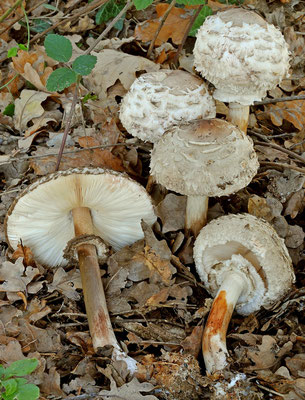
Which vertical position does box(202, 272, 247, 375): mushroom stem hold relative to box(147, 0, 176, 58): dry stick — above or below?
below

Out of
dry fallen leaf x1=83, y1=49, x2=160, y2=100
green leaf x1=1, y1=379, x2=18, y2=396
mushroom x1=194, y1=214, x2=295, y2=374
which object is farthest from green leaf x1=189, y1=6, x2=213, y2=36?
green leaf x1=1, y1=379, x2=18, y2=396

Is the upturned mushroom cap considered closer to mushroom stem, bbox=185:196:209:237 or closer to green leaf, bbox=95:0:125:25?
mushroom stem, bbox=185:196:209:237

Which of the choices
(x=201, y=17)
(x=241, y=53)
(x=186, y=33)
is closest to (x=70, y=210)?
(x=241, y=53)

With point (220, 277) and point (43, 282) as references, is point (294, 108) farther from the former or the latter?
point (43, 282)

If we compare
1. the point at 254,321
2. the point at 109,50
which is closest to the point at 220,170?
the point at 254,321

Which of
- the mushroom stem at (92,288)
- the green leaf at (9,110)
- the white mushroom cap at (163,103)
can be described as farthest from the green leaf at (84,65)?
the green leaf at (9,110)

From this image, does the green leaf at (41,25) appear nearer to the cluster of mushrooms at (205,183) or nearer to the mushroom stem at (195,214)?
the cluster of mushrooms at (205,183)

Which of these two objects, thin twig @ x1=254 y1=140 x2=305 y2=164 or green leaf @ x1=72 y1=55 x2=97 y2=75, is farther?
thin twig @ x1=254 y1=140 x2=305 y2=164
